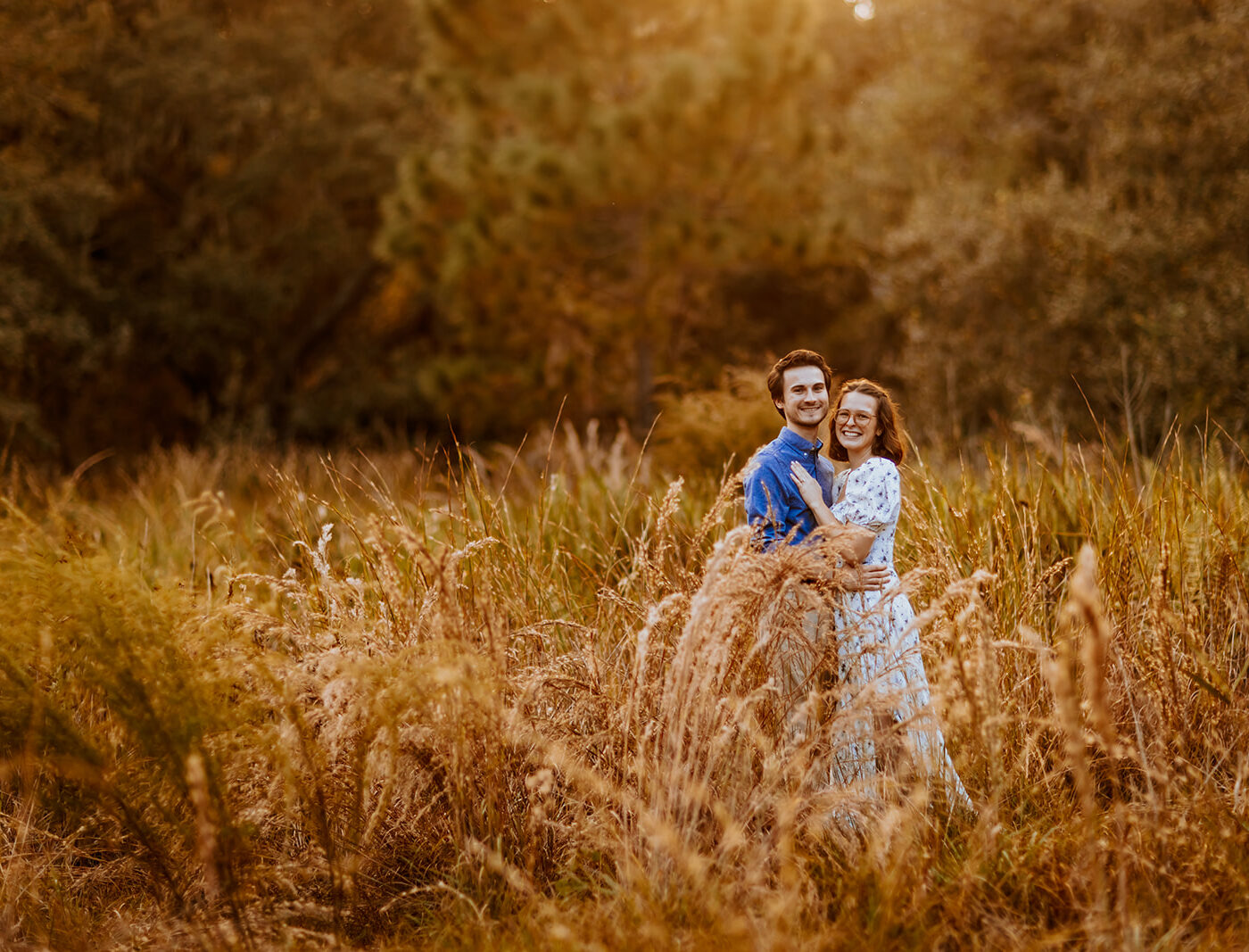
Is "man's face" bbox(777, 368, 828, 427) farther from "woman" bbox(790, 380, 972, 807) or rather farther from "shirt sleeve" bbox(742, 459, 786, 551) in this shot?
"shirt sleeve" bbox(742, 459, 786, 551)

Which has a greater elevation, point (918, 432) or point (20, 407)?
point (20, 407)

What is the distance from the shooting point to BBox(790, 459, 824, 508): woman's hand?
305 cm

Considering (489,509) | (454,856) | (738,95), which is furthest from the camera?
(738,95)

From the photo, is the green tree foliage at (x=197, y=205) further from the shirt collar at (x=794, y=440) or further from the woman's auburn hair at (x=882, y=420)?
the woman's auburn hair at (x=882, y=420)

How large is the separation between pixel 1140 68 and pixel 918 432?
4689 mm

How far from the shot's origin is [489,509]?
385 cm

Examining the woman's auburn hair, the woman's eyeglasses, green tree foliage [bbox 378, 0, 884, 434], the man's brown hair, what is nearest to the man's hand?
the woman's auburn hair

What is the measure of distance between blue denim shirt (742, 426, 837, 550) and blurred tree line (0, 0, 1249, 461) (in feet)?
16.9

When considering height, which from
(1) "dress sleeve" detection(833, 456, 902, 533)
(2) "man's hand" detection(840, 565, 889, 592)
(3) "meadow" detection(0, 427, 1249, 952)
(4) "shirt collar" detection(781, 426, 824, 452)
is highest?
(4) "shirt collar" detection(781, 426, 824, 452)

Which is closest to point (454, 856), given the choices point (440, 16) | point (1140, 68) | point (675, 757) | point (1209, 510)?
point (675, 757)

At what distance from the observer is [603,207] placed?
12852mm

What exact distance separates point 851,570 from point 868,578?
0.28m

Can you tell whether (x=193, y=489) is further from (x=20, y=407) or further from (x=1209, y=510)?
(x=1209, y=510)

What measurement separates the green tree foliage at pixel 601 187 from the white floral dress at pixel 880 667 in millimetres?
8462
